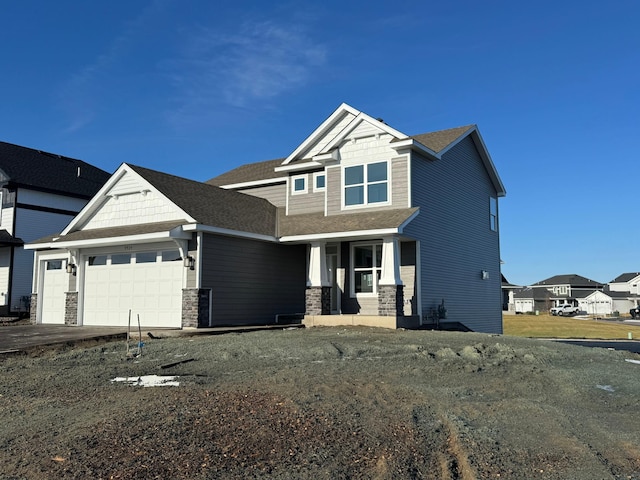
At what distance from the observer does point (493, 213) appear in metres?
24.3

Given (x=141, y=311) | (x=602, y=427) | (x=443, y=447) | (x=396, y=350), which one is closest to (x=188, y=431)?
(x=443, y=447)

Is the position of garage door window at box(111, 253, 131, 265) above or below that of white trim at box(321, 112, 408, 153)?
below

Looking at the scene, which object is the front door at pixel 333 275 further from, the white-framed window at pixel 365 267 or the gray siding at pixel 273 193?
the gray siding at pixel 273 193

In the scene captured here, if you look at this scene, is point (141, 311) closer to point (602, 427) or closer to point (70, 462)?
point (70, 462)

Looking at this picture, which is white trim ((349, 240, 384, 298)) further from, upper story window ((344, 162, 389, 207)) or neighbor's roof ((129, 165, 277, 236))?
neighbor's roof ((129, 165, 277, 236))

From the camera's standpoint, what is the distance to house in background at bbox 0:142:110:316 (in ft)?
83.6

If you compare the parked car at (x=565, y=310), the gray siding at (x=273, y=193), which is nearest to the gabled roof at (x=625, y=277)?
the parked car at (x=565, y=310)

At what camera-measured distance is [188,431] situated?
5.66 meters

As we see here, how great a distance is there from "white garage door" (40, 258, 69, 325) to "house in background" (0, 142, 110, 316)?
15.7 feet

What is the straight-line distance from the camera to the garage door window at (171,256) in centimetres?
1713

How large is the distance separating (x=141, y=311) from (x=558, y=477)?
15144 mm

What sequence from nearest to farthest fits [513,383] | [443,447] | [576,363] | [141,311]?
[443,447] < [513,383] < [576,363] < [141,311]

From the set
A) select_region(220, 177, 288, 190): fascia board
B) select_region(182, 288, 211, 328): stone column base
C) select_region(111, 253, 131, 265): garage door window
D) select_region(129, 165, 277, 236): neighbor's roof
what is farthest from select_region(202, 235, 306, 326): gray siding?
select_region(111, 253, 131, 265): garage door window

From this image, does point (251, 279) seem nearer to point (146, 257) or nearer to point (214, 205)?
point (214, 205)
